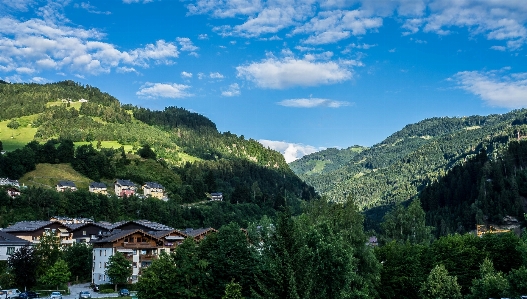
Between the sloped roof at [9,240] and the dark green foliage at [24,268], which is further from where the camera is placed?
the sloped roof at [9,240]

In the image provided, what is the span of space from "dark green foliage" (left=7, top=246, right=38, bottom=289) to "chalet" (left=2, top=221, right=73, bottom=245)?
2499cm

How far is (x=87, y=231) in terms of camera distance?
11888 cm

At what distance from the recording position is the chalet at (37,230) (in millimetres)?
108438

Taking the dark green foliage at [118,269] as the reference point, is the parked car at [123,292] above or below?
below

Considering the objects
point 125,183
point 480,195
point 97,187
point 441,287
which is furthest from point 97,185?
point 441,287

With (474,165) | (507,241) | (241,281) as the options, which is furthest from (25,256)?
(474,165)

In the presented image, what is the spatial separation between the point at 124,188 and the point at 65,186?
912 inches

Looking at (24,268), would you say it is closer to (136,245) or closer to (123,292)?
(123,292)

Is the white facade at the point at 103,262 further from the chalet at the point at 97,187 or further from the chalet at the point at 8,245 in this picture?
the chalet at the point at 97,187

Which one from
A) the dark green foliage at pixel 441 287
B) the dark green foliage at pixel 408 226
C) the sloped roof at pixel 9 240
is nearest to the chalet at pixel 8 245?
the sloped roof at pixel 9 240

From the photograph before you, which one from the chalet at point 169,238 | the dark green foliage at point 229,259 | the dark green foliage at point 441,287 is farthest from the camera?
the chalet at point 169,238

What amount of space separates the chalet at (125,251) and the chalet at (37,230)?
16.8 m

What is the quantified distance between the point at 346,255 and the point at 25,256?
2152 inches

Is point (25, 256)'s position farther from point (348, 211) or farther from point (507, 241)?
point (507, 241)
